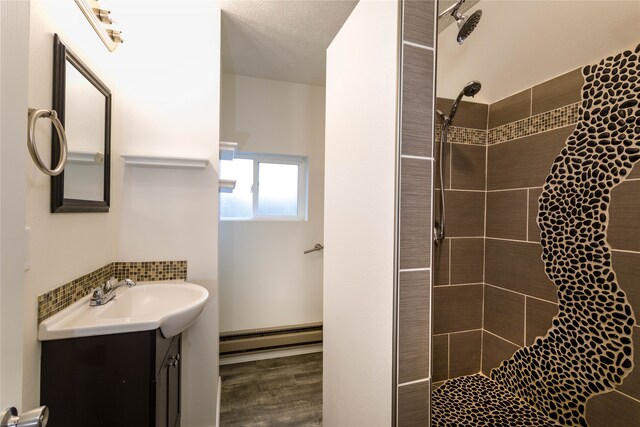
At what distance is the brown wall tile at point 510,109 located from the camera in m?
1.68

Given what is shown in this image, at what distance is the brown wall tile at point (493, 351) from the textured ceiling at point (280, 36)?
2.29 meters

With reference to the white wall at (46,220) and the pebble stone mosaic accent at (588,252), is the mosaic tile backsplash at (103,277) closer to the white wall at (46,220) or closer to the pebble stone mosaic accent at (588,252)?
the white wall at (46,220)

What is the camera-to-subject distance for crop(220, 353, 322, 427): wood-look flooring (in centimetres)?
194

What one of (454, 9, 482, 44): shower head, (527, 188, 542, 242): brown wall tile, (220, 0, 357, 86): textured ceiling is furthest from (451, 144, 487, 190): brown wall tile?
(220, 0, 357, 86): textured ceiling

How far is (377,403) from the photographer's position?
0.99 metres

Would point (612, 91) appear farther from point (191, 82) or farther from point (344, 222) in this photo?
point (191, 82)

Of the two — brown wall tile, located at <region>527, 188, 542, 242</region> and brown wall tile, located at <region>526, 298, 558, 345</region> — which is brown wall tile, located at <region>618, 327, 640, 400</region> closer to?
brown wall tile, located at <region>526, 298, 558, 345</region>

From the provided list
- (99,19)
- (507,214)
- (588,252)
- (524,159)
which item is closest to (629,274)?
(588,252)

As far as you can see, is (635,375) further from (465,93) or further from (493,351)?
(465,93)

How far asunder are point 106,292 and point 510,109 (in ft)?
8.00

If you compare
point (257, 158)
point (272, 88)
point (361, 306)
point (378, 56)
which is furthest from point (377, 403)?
point (272, 88)

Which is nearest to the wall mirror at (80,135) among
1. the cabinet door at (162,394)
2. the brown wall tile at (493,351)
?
the cabinet door at (162,394)

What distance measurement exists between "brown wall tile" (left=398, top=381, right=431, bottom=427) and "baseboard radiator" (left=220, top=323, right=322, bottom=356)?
2067 mm

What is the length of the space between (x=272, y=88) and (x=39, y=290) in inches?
94.4
